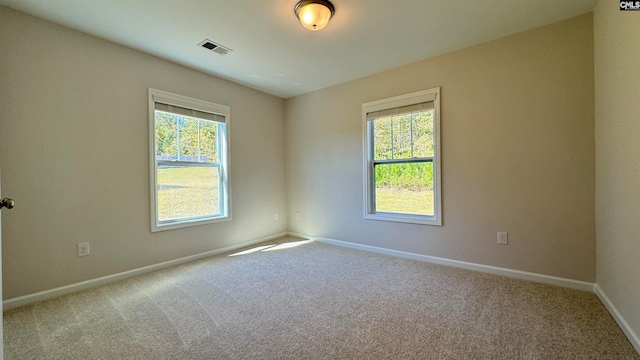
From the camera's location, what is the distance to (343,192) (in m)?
3.89

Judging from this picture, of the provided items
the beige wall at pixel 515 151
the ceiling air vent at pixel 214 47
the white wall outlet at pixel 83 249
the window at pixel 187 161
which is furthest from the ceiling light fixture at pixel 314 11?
the white wall outlet at pixel 83 249

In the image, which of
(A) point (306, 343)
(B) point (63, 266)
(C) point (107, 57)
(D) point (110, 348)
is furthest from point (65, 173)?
(A) point (306, 343)

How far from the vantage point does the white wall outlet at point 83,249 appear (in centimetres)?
248

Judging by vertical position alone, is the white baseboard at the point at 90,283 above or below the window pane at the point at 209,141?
below

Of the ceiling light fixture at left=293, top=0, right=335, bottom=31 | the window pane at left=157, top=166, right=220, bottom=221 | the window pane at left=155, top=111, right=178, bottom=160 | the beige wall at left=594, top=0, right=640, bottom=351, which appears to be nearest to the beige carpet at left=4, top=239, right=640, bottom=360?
the beige wall at left=594, top=0, right=640, bottom=351

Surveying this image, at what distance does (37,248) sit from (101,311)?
2.82 feet

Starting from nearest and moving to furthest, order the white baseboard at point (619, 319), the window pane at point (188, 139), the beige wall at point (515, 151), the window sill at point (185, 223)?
the white baseboard at point (619, 319), the beige wall at point (515, 151), the window sill at point (185, 223), the window pane at point (188, 139)

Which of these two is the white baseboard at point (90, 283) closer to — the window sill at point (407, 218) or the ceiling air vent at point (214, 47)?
the window sill at point (407, 218)

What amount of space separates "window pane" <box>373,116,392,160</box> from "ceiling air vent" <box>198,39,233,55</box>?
203 centimetres

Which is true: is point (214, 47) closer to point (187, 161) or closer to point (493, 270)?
point (187, 161)

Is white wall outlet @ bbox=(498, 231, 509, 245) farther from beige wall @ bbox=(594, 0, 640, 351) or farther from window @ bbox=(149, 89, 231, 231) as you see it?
window @ bbox=(149, 89, 231, 231)

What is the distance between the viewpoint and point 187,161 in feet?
10.9

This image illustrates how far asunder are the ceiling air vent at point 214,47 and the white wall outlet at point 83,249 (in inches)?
89.0

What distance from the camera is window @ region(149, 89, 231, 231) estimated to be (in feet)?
9.93
